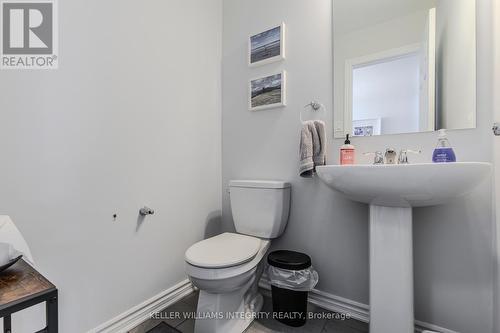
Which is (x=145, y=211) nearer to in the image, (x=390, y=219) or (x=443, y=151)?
(x=390, y=219)

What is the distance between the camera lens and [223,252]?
3.92 feet

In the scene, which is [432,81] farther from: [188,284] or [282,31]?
[188,284]

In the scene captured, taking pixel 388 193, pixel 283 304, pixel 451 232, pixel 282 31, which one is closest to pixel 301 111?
pixel 282 31

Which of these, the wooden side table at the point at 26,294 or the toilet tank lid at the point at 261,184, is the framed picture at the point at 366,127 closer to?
the toilet tank lid at the point at 261,184

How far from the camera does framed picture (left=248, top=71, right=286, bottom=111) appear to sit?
1.57 metres

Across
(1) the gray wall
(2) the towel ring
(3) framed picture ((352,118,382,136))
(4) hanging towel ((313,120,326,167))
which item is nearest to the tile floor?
(1) the gray wall

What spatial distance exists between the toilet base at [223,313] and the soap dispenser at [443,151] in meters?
1.08

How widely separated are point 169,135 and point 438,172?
1338 mm

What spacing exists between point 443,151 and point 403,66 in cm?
50

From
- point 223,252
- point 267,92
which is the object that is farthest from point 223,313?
point 267,92

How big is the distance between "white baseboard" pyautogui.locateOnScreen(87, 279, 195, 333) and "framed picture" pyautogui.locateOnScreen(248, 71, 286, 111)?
51.2 inches

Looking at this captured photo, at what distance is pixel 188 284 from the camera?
161cm

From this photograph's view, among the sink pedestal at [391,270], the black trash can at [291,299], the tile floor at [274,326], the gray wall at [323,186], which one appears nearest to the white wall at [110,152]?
the tile floor at [274,326]

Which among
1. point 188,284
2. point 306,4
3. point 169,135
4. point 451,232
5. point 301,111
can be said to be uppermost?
point 306,4
